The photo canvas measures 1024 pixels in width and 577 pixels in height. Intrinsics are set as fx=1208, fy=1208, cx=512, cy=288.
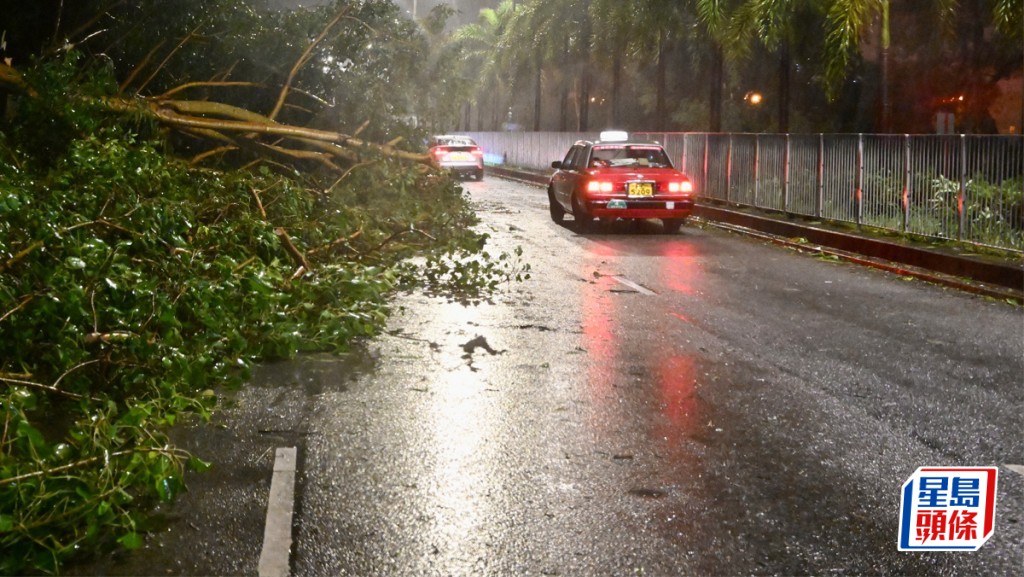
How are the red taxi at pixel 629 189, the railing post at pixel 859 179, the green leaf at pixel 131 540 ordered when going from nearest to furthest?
the green leaf at pixel 131 540 → the railing post at pixel 859 179 → the red taxi at pixel 629 189

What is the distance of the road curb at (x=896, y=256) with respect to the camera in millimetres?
14133

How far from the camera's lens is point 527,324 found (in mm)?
10820

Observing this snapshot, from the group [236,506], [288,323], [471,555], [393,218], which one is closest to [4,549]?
[236,506]

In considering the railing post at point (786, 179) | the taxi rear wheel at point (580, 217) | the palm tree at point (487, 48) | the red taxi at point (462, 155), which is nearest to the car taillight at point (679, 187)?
the taxi rear wheel at point (580, 217)

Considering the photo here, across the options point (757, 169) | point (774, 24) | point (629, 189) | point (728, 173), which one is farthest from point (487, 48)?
point (629, 189)

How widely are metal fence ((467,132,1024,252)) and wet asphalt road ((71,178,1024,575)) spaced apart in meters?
4.06

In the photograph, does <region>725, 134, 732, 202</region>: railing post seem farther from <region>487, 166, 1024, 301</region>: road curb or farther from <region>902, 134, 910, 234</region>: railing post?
<region>902, 134, 910, 234</region>: railing post

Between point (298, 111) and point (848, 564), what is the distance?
1383 centimetres

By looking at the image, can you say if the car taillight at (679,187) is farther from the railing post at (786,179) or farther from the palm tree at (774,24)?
the palm tree at (774,24)

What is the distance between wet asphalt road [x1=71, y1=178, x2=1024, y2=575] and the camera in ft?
16.3

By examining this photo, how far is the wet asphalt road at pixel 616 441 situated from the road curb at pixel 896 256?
203cm

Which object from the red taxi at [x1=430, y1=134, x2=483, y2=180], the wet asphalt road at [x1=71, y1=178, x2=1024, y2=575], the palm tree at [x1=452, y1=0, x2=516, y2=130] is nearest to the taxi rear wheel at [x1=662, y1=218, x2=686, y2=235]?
the wet asphalt road at [x1=71, y1=178, x2=1024, y2=575]

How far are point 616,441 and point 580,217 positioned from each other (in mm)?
14203

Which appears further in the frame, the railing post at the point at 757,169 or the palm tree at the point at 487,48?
the palm tree at the point at 487,48
